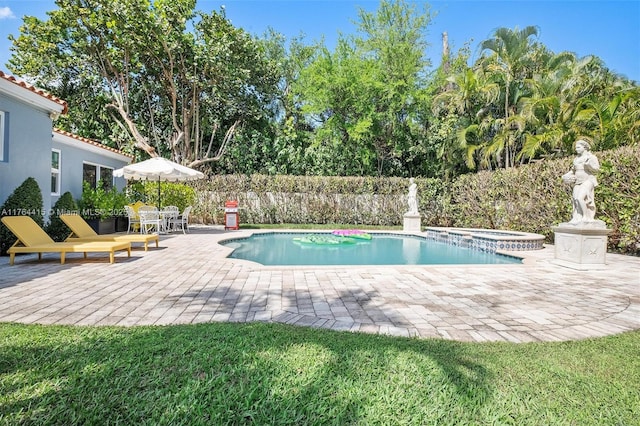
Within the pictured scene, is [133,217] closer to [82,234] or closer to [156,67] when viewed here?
[82,234]

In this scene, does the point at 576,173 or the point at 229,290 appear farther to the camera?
the point at 576,173

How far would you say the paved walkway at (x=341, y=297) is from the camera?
12.2ft

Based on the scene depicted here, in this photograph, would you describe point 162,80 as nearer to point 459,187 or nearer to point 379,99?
point 379,99

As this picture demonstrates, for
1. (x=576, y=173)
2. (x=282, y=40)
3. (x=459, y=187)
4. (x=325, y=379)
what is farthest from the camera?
(x=282, y=40)

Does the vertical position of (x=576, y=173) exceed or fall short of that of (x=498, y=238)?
it exceeds it

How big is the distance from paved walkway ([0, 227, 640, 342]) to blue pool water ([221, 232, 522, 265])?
197 centimetres

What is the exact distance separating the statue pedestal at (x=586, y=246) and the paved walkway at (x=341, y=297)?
35 centimetres

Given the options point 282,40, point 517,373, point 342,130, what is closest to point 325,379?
point 517,373

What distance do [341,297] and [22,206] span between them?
8221 mm

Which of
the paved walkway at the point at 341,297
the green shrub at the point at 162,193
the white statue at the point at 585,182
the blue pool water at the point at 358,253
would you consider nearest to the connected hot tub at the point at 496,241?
the blue pool water at the point at 358,253

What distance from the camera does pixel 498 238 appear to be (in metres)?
10.6

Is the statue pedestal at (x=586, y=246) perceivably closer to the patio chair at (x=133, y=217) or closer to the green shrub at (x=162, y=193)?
the patio chair at (x=133, y=217)

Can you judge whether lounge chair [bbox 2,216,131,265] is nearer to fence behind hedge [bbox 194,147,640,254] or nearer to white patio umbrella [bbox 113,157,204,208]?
white patio umbrella [bbox 113,157,204,208]

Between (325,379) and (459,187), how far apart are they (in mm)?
17340
